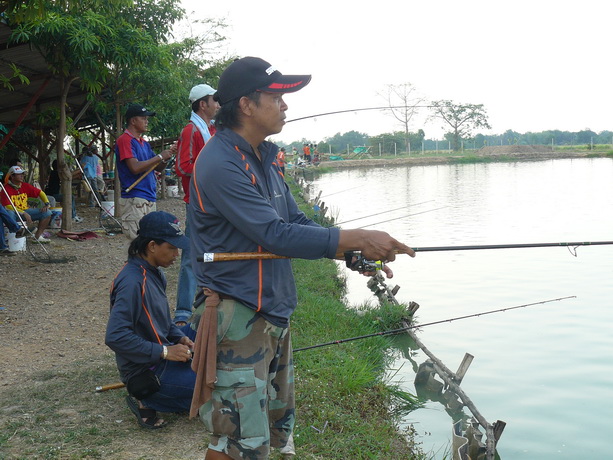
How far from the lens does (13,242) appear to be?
9094 millimetres

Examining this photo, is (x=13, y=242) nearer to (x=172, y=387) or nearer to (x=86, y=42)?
(x=86, y=42)

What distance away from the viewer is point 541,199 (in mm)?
22766

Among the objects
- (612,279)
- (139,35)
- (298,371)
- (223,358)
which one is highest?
(139,35)

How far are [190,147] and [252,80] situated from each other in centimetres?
269

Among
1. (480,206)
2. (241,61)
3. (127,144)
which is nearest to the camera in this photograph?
(241,61)

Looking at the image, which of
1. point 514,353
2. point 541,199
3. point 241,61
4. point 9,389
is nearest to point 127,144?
point 9,389

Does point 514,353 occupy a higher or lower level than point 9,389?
lower

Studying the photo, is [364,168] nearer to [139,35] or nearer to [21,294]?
[139,35]

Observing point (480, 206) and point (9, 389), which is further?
point (480, 206)

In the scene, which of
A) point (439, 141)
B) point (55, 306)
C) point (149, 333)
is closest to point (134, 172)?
point (55, 306)

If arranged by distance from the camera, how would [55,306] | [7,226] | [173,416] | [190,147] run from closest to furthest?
[173,416] < [190,147] < [55,306] < [7,226]

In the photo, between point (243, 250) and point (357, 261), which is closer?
point (243, 250)

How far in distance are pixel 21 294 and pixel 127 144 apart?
261 centimetres

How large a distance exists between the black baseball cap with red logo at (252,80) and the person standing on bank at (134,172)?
3183 mm
